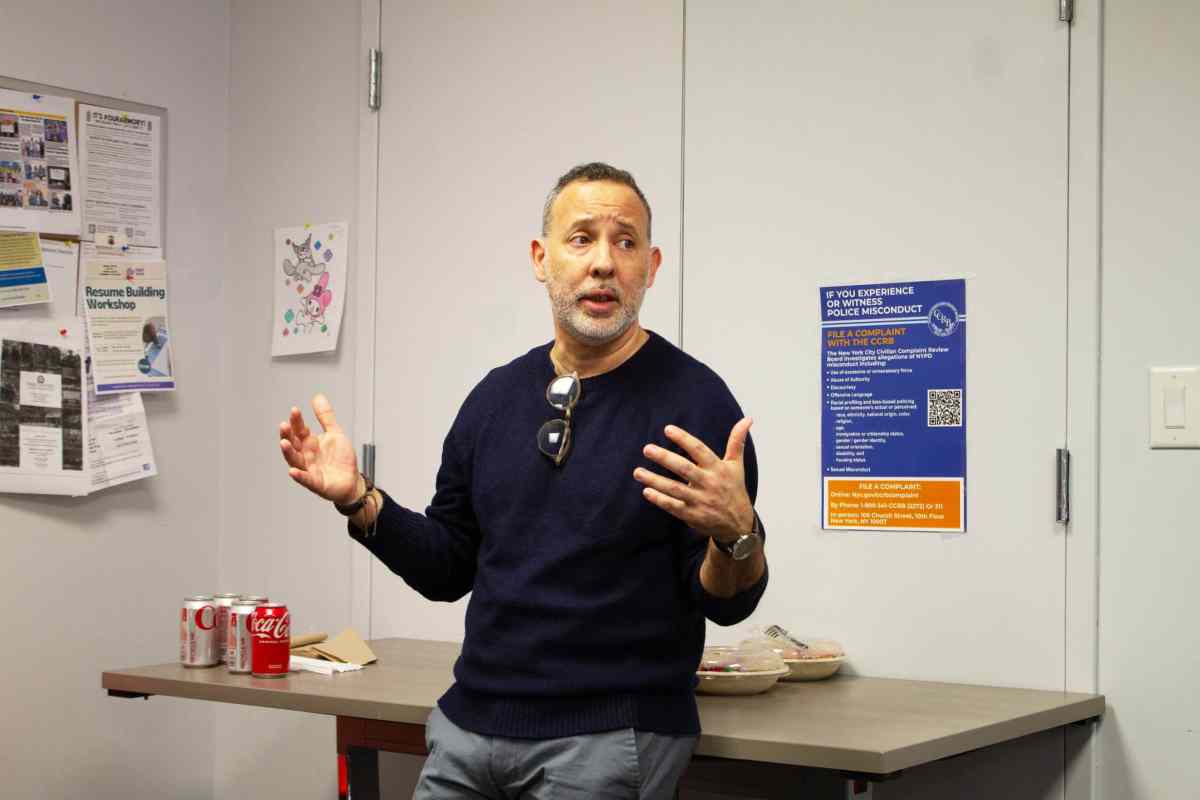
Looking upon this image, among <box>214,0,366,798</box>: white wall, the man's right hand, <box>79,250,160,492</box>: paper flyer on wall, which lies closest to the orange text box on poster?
the man's right hand

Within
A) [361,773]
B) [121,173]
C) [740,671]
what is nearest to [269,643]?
[361,773]

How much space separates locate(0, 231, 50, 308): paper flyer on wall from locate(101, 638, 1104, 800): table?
1.02 meters

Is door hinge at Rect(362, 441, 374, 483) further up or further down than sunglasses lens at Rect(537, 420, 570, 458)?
further down

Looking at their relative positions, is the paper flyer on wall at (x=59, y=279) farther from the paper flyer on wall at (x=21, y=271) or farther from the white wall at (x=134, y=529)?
the white wall at (x=134, y=529)

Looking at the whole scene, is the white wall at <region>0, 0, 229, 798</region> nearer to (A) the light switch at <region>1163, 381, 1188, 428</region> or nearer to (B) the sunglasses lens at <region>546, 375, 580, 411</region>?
(B) the sunglasses lens at <region>546, 375, 580, 411</region>

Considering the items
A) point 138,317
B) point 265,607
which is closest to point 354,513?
point 265,607

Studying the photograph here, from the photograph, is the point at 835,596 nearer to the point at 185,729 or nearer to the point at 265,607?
the point at 265,607

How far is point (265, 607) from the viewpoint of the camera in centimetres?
245

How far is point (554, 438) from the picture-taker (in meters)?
1.88

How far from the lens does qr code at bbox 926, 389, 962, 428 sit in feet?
7.98

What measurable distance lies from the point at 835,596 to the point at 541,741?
920 millimetres

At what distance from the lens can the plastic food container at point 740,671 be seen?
2232 millimetres

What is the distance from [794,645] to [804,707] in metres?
0.36

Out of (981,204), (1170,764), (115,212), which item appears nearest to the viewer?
(1170,764)
